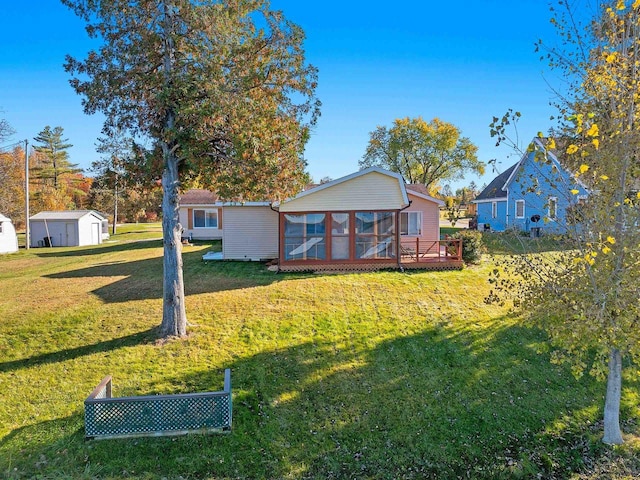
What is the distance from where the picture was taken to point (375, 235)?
50.0 feet

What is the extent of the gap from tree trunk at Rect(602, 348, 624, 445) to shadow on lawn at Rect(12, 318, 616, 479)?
423 mm

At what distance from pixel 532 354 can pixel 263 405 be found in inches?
248

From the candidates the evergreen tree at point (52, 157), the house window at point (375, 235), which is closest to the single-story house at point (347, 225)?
the house window at point (375, 235)

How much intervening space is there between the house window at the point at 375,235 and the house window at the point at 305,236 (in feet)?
4.86

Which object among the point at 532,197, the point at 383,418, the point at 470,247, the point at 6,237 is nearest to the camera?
the point at 383,418

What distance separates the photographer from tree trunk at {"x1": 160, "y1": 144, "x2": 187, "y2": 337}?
9.25 m

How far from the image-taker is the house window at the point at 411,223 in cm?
1997

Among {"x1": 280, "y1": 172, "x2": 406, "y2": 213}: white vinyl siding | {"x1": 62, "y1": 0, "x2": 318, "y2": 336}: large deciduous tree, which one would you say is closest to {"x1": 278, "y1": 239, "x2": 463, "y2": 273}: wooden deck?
{"x1": 280, "y1": 172, "x2": 406, "y2": 213}: white vinyl siding

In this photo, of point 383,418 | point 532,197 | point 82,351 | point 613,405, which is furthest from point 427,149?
point 82,351

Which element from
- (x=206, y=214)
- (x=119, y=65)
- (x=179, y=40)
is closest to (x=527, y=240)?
(x=179, y=40)

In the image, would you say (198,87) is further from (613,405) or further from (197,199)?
(197,199)

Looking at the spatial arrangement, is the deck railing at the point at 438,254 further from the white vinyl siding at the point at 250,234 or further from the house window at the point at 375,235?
the white vinyl siding at the point at 250,234

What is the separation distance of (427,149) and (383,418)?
3744 cm

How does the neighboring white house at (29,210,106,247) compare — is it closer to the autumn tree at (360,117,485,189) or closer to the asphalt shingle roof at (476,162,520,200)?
the autumn tree at (360,117,485,189)
